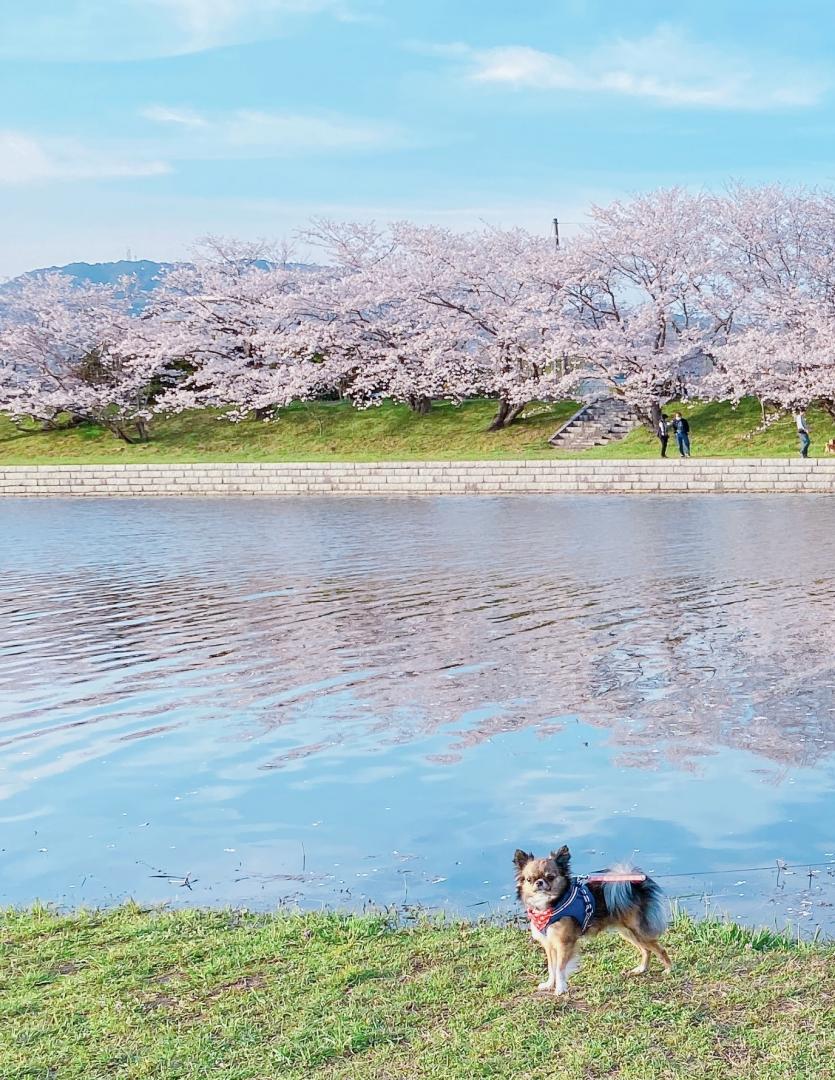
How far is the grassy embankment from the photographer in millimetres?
41406

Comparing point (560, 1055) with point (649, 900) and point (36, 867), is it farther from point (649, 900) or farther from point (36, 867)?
point (36, 867)

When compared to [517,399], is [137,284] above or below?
above

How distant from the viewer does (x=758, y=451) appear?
128 feet

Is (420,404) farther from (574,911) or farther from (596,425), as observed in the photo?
(574,911)

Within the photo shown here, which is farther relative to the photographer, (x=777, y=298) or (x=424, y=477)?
(x=777, y=298)

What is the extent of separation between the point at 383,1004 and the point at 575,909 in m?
0.84

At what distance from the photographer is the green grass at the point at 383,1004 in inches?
168

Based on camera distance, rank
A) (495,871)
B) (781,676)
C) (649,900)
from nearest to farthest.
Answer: (649,900), (495,871), (781,676)

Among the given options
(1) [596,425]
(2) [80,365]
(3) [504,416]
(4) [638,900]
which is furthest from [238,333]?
(4) [638,900]

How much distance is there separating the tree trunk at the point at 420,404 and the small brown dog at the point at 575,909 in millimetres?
46101

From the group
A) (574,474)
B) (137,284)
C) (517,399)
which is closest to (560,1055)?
(574,474)

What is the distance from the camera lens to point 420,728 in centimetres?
987

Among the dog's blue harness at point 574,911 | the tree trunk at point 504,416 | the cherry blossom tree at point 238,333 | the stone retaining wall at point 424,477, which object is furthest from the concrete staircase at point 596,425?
the dog's blue harness at point 574,911

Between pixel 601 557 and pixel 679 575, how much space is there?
236cm
